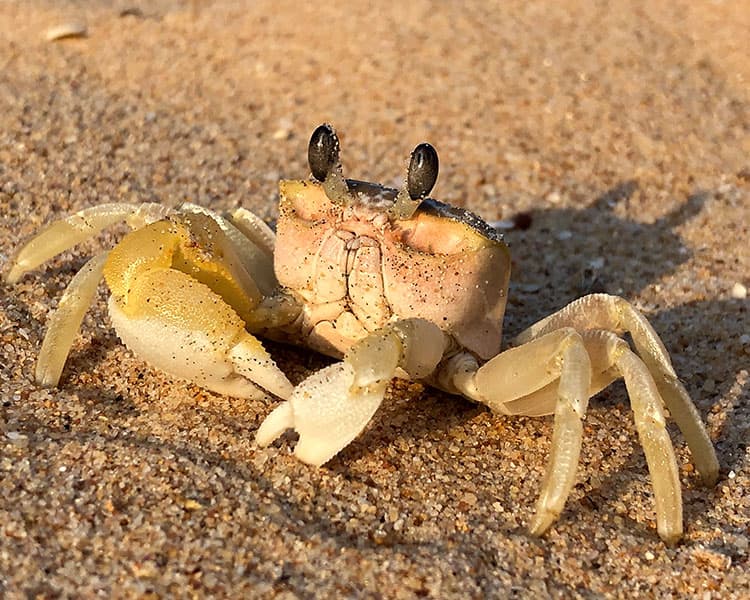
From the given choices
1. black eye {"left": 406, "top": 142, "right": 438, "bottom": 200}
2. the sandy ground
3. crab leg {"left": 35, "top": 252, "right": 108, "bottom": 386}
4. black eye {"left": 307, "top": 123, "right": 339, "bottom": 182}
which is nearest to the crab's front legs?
the sandy ground

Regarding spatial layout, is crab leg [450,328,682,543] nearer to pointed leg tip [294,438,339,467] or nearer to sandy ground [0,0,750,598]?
sandy ground [0,0,750,598]

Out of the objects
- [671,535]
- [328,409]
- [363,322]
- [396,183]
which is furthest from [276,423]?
[396,183]

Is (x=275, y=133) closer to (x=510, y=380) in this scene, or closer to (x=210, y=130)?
(x=210, y=130)

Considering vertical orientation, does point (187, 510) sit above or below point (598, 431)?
above

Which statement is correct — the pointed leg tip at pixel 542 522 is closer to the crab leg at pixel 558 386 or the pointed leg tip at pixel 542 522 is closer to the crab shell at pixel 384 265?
the crab leg at pixel 558 386

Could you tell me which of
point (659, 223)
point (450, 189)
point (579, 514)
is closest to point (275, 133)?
point (450, 189)

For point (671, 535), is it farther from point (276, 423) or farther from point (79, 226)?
point (79, 226)
